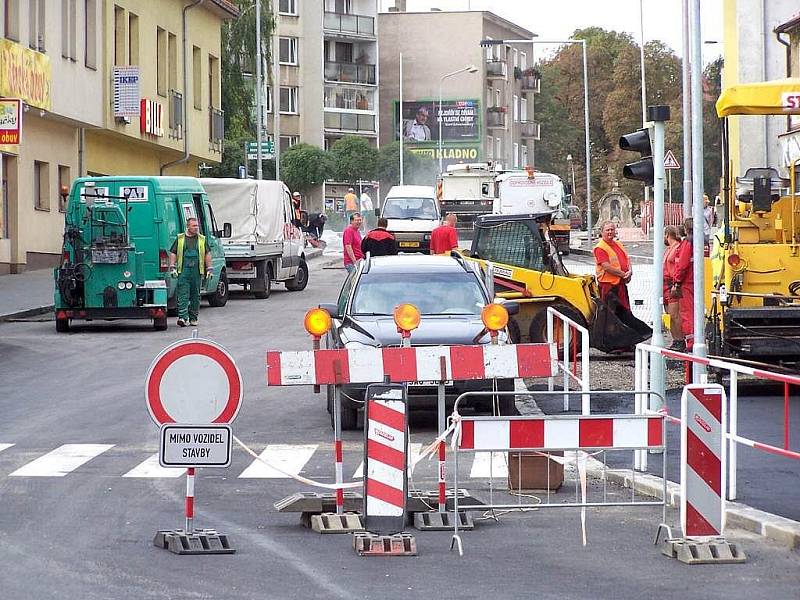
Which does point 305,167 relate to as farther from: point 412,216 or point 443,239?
point 443,239

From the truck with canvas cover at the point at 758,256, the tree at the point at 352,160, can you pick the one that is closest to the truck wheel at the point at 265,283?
the truck with canvas cover at the point at 758,256

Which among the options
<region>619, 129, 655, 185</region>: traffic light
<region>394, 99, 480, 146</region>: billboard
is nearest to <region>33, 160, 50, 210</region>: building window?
<region>619, 129, 655, 185</region>: traffic light

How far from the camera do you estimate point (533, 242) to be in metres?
20.8

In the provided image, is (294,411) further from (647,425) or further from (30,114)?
(30,114)

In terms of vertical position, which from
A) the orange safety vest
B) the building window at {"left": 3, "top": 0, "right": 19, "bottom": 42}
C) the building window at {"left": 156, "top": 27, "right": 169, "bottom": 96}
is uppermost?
the building window at {"left": 156, "top": 27, "right": 169, "bottom": 96}

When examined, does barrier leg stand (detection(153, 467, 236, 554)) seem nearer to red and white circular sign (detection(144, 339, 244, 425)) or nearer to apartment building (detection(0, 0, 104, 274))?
red and white circular sign (detection(144, 339, 244, 425))

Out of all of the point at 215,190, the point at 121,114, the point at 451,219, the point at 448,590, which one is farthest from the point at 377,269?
the point at 121,114

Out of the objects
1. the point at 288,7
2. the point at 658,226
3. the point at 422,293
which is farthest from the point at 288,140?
the point at 658,226

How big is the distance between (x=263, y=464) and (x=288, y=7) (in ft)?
267

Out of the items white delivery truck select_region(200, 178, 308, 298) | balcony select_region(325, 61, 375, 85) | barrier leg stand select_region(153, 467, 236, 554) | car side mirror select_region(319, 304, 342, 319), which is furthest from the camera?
balcony select_region(325, 61, 375, 85)

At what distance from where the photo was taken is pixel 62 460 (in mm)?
12547

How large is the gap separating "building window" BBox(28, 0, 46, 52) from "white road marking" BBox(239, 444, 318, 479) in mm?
24491

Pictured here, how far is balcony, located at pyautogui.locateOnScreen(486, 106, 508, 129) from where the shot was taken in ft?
343

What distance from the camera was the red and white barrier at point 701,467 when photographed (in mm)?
8820
